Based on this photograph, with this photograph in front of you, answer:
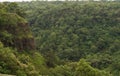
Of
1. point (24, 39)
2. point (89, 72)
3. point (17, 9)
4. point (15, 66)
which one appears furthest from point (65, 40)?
point (15, 66)

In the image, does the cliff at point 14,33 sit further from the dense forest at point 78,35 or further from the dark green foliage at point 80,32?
the dark green foliage at point 80,32

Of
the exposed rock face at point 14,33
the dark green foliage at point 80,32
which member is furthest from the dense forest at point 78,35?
the exposed rock face at point 14,33

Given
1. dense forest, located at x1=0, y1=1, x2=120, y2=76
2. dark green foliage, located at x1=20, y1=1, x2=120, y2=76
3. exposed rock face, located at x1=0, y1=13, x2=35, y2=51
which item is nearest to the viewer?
exposed rock face, located at x1=0, y1=13, x2=35, y2=51

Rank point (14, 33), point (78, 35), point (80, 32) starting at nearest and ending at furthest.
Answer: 1. point (14, 33)
2. point (78, 35)
3. point (80, 32)

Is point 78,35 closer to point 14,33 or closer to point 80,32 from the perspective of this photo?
point 80,32

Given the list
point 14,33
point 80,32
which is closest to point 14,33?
point 14,33

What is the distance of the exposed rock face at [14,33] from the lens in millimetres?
23163

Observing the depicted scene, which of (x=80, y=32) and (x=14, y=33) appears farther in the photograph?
(x=80, y=32)

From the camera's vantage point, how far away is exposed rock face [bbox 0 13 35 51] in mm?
23163

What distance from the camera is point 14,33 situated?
2555 centimetres

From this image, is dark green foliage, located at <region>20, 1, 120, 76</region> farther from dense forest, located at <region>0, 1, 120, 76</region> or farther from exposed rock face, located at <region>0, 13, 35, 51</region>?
exposed rock face, located at <region>0, 13, 35, 51</region>

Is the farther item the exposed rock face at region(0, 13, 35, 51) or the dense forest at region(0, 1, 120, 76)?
the dense forest at region(0, 1, 120, 76)

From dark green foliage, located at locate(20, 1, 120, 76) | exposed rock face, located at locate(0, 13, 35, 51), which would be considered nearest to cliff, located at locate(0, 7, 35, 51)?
exposed rock face, located at locate(0, 13, 35, 51)

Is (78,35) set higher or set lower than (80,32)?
lower
